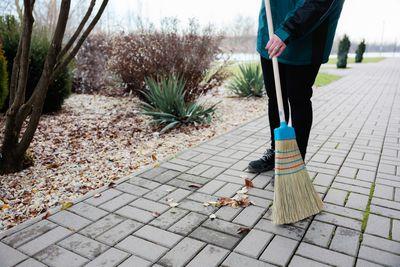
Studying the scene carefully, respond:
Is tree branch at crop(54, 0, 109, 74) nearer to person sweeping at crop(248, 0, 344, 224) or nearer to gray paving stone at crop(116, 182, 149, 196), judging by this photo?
gray paving stone at crop(116, 182, 149, 196)

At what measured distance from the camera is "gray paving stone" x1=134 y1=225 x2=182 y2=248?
2.03 metres

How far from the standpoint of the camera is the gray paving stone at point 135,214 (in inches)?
90.7

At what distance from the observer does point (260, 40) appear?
9.00 feet

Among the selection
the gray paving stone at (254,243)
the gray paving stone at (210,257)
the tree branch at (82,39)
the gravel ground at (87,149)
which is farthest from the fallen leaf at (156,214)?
the tree branch at (82,39)

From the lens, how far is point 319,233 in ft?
6.91

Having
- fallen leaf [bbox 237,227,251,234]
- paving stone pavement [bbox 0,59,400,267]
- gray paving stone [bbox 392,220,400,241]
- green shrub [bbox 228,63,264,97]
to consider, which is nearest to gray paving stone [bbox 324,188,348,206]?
paving stone pavement [bbox 0,59,400,267]

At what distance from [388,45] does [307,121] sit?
87.1 m

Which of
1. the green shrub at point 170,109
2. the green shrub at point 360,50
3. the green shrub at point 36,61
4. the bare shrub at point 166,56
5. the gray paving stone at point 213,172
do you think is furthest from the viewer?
the green shrub at point 360,50

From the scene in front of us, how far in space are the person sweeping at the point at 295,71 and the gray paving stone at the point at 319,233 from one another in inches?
3.8

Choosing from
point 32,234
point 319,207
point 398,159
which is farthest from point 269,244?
point 398,159

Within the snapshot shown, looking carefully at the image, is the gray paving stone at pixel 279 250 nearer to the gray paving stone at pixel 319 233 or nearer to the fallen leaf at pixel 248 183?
the gray paving stone at pixel 319 233

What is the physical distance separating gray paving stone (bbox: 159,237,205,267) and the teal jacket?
1414 millimetres

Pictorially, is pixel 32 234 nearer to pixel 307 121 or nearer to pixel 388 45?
pixel 307 121

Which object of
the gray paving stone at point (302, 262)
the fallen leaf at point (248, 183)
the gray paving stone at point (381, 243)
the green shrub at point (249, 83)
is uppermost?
the green shrub at point (249, 83)
